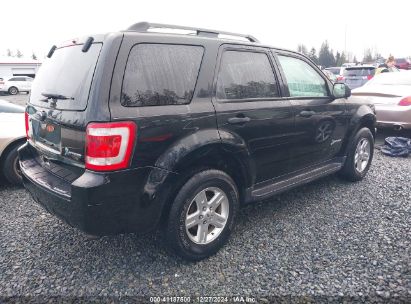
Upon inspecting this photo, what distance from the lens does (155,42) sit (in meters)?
2.55

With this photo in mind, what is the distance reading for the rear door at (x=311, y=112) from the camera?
3533 mm

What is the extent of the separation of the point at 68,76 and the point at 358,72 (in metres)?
14.2

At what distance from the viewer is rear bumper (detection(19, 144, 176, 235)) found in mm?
2260

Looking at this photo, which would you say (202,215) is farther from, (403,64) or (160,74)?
(403,64)

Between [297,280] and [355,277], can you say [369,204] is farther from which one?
[297,280]

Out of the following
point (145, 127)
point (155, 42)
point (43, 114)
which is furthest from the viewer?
point (43, 114)

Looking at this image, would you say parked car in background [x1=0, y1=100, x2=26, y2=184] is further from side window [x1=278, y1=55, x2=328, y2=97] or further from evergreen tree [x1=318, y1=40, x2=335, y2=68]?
evergreen tree [x1=318, y1=40, x2=335, y2=68]

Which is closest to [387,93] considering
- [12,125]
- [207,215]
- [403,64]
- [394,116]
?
[394,116]

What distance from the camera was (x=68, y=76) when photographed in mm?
2615

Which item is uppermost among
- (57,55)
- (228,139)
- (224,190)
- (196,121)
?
(57,55)

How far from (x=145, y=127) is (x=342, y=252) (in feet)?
6.56

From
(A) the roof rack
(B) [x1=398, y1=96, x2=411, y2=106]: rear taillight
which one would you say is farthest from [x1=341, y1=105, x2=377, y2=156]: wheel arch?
(B) [x1=398, y1=96, x2=411, y2=106]: rear taillight

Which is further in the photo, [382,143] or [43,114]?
[382,143]

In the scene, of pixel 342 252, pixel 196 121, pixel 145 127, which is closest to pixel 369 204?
pixel 342 252
